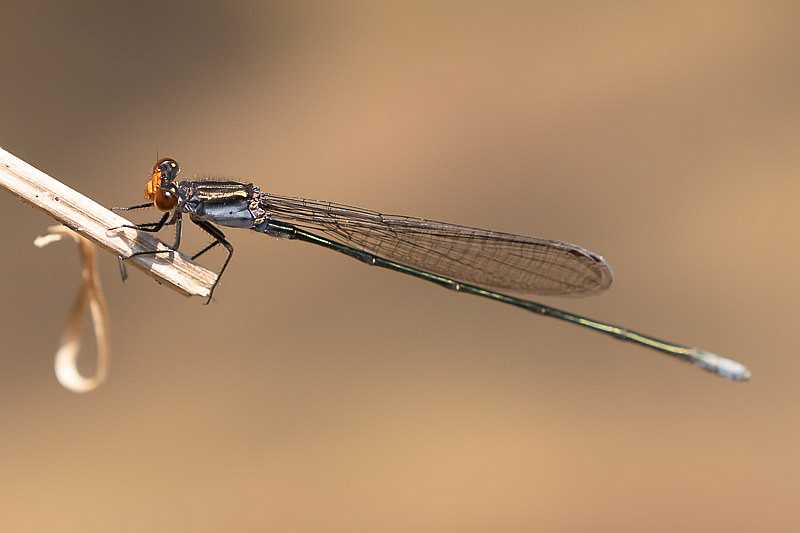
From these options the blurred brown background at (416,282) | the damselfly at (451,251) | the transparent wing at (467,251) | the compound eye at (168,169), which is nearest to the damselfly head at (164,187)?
the compound eye at (168,169)

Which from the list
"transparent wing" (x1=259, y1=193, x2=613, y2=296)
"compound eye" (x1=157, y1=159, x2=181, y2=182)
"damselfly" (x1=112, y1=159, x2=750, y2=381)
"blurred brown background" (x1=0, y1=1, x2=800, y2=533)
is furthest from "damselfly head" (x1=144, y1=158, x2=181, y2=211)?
"blurred brown background" (x1=0, y1=1, x2=800, y2=533)

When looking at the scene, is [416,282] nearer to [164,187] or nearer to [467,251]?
[467,251]

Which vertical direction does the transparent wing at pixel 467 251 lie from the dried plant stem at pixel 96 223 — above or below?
above

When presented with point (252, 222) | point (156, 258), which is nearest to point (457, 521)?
point (252, 222)

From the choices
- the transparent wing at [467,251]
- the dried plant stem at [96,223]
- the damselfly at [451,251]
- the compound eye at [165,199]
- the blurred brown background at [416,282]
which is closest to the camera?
the dried plant stem at [96,223]

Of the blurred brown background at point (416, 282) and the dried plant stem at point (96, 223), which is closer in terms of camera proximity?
the dried plant stem at point (96, 223)

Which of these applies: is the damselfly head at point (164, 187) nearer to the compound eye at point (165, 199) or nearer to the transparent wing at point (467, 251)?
the compound eye at point (165, 199)

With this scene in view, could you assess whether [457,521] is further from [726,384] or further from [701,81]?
[701,81]
